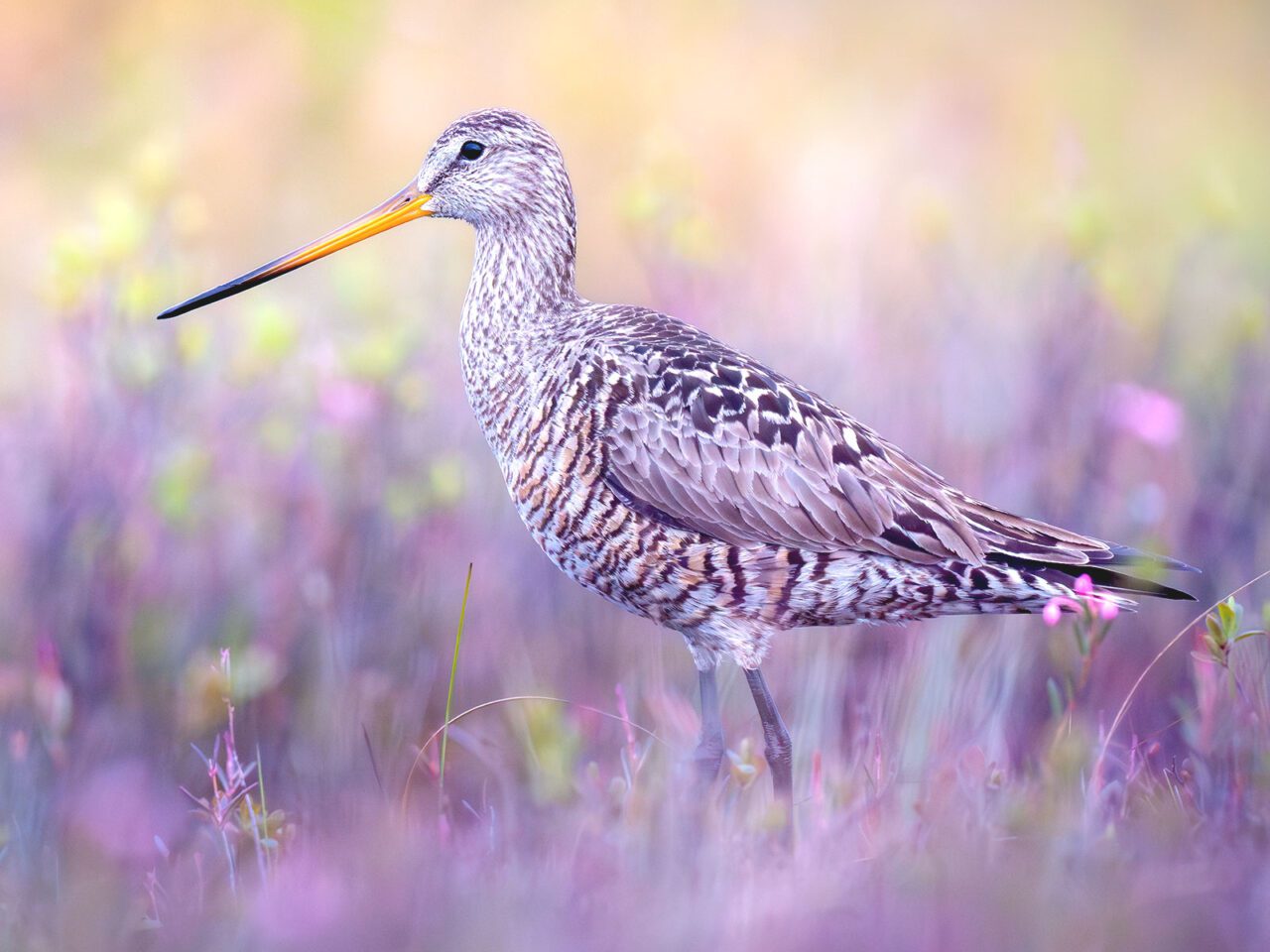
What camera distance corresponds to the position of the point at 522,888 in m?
3.07

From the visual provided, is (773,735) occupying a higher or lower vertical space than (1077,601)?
lower

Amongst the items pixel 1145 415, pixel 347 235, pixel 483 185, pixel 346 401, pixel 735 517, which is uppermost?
pixel 483 185

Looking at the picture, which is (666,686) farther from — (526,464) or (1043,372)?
(1043,372)

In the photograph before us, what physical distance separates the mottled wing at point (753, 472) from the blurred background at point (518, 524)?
64 centimetres

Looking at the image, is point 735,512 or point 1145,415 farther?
point 1145,415

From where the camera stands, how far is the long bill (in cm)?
475

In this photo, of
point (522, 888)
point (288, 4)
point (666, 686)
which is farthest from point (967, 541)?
point (288, 4)

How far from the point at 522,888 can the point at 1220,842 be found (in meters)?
1.61

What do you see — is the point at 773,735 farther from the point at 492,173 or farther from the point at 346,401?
the point at 492,173

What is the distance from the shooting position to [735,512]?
438 centimetres

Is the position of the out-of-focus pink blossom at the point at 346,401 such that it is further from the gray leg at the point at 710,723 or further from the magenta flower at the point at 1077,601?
the magenta flower at the point at 1077,601

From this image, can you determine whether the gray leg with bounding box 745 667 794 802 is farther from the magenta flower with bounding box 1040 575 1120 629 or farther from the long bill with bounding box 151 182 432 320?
the long bill with bounding box 151 182 432 320

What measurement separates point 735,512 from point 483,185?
1530 mm

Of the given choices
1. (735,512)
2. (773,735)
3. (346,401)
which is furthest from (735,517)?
(346,401)
